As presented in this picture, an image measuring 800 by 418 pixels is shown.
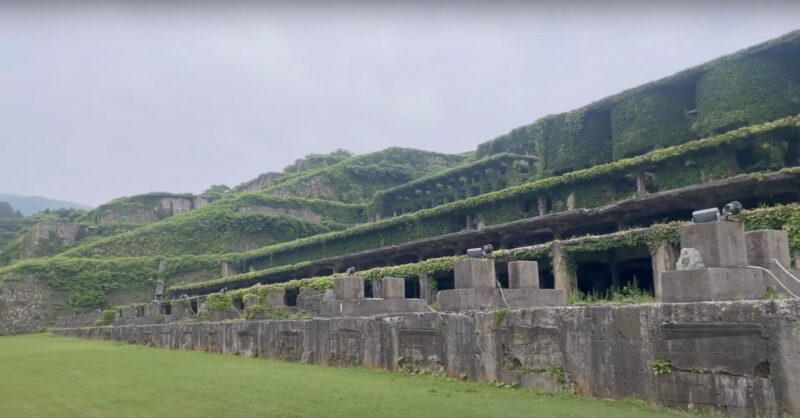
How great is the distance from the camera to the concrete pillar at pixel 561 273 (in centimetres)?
2453

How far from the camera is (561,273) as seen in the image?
81.0ft

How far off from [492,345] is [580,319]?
1685mm

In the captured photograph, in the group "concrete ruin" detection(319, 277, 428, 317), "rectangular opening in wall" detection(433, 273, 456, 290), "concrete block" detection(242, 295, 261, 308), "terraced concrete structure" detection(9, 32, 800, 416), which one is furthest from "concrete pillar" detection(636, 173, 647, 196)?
"concrete ruin" detection(319, 277, 428, 317)

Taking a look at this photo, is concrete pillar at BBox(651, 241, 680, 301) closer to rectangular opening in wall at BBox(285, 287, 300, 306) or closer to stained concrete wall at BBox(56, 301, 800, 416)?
stained concrete wall at BBox(56, 301, 800, 416)

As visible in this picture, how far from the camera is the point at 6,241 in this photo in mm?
92562

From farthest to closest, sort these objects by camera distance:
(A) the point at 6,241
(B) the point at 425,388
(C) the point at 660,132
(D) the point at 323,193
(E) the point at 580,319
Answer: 1. (A) the point at 6,241
2. (D) the point at 323,193
3. (C) the point at 660,132
4. (B) the point at 425,388
5. (E) the point at 580,319

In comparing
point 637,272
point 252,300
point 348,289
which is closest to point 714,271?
point 348,289

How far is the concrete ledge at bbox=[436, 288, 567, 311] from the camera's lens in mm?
11875

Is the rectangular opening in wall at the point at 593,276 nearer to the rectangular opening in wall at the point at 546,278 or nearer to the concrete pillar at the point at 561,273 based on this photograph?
the rectangular opening in wall at the point at 546,278

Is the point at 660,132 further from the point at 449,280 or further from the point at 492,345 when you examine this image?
the point at 492,345

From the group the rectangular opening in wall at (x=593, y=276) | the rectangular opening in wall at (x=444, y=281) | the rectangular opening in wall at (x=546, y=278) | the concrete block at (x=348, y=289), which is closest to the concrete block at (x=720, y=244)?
the concrete block at (x=348, y=289)

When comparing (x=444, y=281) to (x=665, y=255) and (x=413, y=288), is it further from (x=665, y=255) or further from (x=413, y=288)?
(x=665, y=255)

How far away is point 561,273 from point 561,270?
0.37ft

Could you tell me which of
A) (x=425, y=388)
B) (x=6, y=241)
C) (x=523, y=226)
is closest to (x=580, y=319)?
(x=425, y=388)
